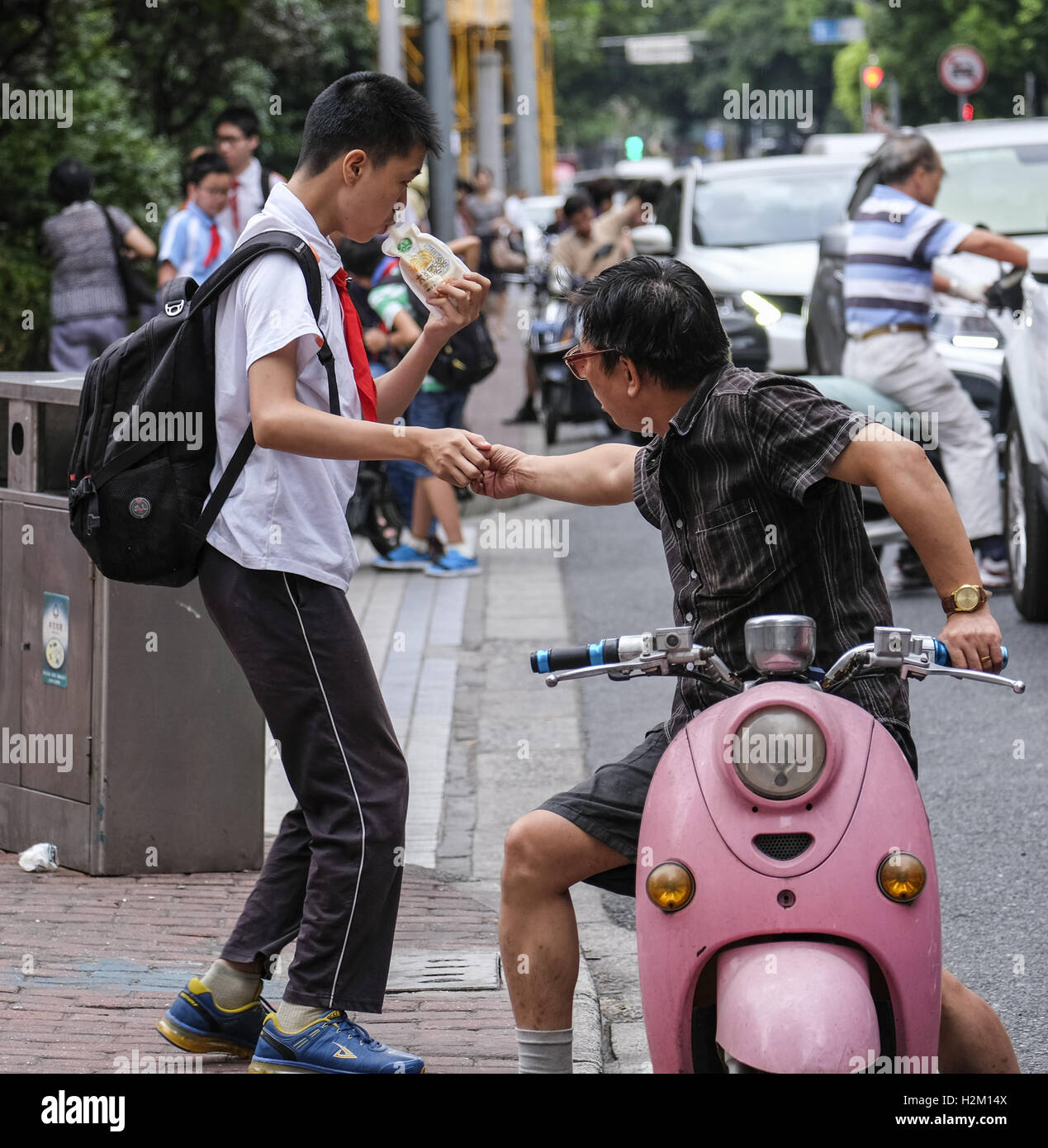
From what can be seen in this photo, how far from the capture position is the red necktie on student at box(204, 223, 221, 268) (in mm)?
9726

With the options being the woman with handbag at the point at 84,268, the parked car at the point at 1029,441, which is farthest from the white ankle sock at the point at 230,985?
the woman with handbag at the point at 84,268

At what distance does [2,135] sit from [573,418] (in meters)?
4.95

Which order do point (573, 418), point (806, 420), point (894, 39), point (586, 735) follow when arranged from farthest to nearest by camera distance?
point (894, 39), point (573, 418), point (586, 735), point (806, 420)

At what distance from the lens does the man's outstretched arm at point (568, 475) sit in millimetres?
3264

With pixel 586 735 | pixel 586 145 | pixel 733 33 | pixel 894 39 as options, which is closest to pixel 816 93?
pixel 733 33

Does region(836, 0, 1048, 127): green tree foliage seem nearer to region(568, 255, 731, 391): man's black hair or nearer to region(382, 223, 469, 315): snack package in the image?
region(382, 223, 469, 315): snack package

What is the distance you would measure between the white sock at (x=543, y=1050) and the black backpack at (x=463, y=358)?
619 cm

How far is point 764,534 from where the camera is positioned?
2.99 metres

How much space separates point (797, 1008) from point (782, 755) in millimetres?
363

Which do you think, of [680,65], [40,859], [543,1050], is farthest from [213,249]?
[680,65]

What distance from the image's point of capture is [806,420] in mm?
2898

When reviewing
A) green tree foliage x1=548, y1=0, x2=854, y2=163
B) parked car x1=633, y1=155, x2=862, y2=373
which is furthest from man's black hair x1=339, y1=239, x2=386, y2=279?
green tree foliage x1=548, y1=0, x2=854, y2=163

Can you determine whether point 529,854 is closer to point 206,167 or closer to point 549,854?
point 549,854

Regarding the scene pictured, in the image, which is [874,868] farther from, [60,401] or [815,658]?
[60,401]
